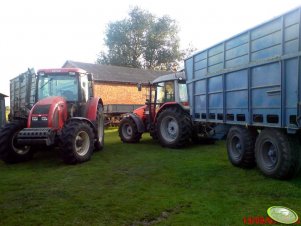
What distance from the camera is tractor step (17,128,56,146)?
7621 millimetres

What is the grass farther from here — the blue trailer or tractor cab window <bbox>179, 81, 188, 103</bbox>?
tractor cab window <bbox>179, 81, 188, 103</bbox>

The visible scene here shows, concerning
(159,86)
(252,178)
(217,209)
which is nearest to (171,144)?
(159,86)

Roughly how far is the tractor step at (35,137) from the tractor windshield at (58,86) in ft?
6.05

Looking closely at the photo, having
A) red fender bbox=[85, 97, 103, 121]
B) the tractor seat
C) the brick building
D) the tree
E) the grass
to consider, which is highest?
the tree

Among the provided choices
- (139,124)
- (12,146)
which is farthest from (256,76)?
(139,124)

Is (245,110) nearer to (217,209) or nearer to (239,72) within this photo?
(239,72)

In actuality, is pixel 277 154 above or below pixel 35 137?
below

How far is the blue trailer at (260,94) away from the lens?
5590 millimetres

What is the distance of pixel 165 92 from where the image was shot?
11797 mm

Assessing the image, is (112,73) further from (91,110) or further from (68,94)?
(68,94)

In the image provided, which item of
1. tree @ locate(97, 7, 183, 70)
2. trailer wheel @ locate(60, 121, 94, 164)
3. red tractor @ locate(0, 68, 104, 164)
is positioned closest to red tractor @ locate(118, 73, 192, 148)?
red tractor @ locate(0, 68, 104, 164)

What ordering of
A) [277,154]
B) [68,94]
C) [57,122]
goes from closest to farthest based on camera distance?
[277,154]
[57,122]
[68,94]

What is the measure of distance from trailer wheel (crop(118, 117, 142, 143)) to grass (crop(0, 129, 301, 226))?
4.00 metres

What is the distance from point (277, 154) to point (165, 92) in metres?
6.29
